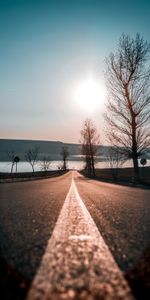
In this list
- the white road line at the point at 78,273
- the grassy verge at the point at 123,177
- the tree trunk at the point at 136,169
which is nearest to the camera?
the white road line at the point at 78,273

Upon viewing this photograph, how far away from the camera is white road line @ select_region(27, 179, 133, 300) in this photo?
1.23m

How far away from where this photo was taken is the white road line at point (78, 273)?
1.23 meters

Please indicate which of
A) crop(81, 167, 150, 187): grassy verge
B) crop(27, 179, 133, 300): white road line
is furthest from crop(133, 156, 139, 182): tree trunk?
crop(27, 179, 133, 300): white road line

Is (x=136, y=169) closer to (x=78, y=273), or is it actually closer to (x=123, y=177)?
(x=78, y=273)

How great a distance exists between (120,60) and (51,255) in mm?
22761

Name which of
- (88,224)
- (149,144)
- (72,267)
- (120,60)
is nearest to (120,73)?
(120,60)

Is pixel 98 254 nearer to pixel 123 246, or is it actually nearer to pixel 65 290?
pixel 123 246

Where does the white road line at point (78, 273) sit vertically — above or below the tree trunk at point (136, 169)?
below

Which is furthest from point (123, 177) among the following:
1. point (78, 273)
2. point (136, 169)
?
point (78, 273)

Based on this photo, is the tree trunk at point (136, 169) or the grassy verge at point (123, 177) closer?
the tree trunk at point (136, 169)

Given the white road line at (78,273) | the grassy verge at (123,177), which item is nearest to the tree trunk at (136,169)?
the grassy verge at (123,177)

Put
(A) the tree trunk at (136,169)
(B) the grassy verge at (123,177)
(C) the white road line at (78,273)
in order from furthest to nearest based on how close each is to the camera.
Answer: (B) the grassy verge at (123,177), (A) the tree trunk at (136,169), (C) the white road line at (78,273)

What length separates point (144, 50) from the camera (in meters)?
22.0

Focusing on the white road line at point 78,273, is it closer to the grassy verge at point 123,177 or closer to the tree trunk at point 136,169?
the grassy verge at point 123,177
